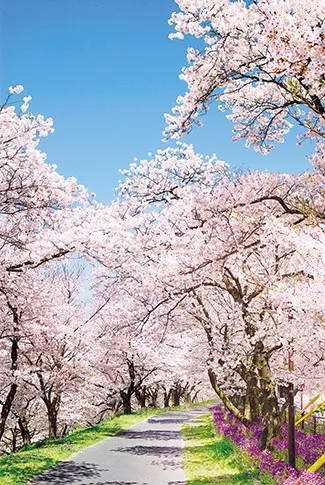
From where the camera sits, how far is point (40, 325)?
20625mm

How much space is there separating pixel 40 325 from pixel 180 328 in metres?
7.02

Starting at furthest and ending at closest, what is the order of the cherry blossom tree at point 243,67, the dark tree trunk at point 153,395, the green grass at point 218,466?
1. the dark tree trunk at point 153,395
2. the green grass at point 218,466
3. the cherry blossom tree at point 243,67

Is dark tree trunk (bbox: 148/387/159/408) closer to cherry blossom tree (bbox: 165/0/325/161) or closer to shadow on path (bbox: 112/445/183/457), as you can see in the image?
shadow on path (bbox: 112/445/183/457)

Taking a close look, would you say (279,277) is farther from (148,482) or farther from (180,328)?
(180,328)

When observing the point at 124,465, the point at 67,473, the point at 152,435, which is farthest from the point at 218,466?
the point at 152,435

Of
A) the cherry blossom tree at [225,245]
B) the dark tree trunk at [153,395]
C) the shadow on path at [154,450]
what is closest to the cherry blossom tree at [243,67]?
the cherry blossom tree at [225,245]

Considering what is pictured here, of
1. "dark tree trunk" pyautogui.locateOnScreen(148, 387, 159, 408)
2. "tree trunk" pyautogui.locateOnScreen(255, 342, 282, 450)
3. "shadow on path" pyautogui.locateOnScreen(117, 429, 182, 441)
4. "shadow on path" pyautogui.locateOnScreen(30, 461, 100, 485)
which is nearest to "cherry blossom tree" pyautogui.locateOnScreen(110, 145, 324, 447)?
"tree trunk" pyautogui.locateOnScreen(255, 342, 282, 450)

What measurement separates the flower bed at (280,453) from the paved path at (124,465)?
1958 millimetres

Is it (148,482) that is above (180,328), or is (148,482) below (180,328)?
below

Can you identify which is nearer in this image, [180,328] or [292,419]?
[292,419]

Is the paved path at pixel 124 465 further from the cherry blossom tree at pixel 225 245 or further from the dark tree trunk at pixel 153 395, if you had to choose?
the dark tree trunk at pixel 153 395

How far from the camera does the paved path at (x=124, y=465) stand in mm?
12836

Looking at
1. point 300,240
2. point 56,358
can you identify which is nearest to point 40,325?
point 56,358

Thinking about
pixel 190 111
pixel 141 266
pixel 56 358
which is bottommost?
pixel 56 358
